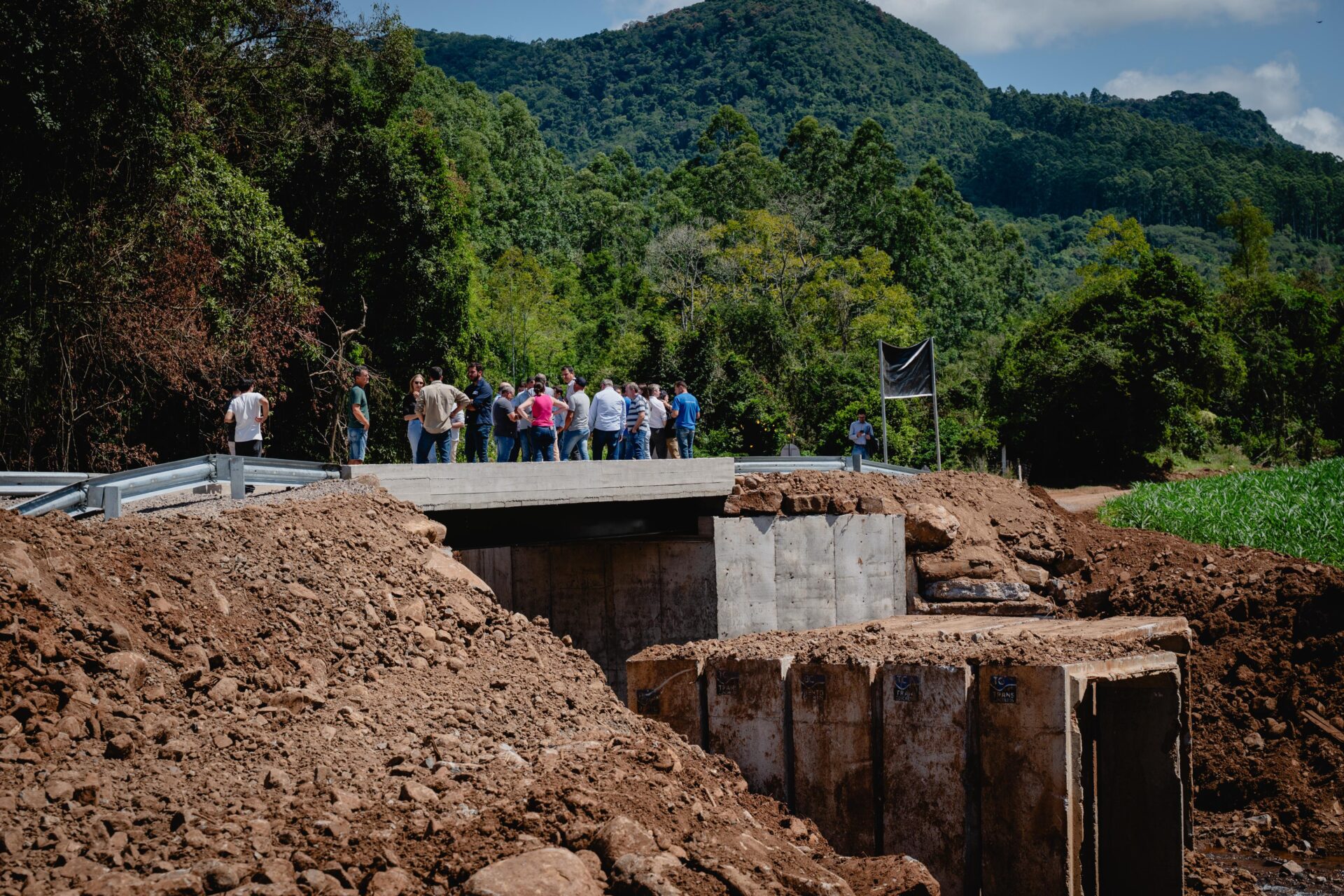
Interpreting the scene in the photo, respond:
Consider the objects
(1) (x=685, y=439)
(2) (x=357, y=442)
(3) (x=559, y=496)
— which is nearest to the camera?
(3) (x=559, y=496)

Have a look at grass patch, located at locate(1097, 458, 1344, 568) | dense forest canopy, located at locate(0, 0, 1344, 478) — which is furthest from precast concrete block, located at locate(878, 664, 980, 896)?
dense forest canopy, located at locate(0, 0, 1344, 478)

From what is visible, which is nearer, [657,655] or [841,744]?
[841,744]

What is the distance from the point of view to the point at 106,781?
6773 millimetres

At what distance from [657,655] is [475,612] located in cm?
246

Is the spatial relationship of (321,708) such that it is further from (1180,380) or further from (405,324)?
(1180,380)

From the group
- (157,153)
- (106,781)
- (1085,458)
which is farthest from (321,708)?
(1085,458)

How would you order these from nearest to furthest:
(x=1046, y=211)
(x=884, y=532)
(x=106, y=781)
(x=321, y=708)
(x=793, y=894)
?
(x=106, y=781), (x=793, y=894), (x=321, y=708), (x=884, y=532), (x=1046, y=211)

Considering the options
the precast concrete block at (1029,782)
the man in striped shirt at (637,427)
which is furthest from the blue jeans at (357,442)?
the precast concrete block at (1029,782)

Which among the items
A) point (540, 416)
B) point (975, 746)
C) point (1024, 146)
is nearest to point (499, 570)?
point (540, 416)

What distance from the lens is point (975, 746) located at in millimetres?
10938

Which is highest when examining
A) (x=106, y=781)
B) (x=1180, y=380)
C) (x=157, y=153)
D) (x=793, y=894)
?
(x=157, y=153)

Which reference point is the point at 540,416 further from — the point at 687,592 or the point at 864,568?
the point at 864,568

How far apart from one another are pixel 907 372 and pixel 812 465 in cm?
480

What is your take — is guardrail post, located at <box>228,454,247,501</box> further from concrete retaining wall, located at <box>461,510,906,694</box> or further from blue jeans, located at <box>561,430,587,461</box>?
blue jeans, located at <box>561,430,587,461</box>
